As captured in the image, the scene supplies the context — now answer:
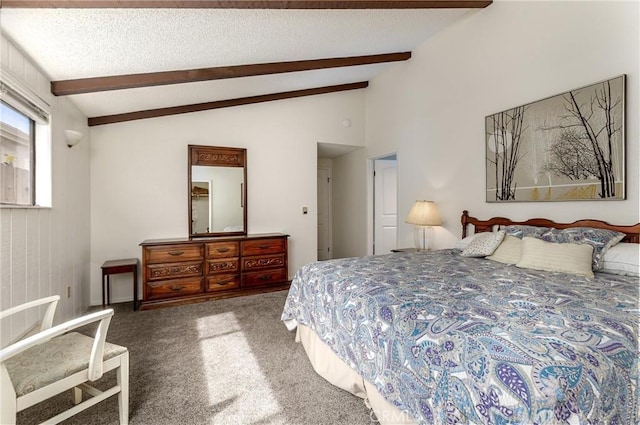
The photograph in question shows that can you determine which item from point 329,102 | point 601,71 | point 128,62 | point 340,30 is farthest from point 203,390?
point 329,102

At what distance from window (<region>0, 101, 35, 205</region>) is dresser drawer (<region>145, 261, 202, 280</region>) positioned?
1377mm

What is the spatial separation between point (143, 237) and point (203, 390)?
264cm

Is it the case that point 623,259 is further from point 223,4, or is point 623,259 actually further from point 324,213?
point 324,213

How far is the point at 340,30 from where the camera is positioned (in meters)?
2.80

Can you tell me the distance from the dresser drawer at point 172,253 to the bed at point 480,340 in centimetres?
203

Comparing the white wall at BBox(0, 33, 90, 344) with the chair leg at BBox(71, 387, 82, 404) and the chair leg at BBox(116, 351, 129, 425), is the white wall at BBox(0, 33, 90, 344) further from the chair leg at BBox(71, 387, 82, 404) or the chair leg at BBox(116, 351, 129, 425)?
the chair leg at BBox(116, 351, 129, 425)

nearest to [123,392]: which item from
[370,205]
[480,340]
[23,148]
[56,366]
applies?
[56,366]

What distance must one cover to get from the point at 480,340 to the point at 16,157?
3.11 m

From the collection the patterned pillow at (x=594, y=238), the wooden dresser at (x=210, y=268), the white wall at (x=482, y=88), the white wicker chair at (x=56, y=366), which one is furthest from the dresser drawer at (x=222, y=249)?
the patterned pillow at (x=594, y=238)

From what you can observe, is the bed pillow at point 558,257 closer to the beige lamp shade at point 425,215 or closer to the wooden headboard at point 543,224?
the wooden headboard at point 543,224

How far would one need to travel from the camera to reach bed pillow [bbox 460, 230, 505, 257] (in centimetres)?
255

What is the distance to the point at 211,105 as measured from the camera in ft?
13.4

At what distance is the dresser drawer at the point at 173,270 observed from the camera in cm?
350

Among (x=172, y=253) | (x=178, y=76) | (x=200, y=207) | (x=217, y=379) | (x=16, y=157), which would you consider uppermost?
(x=178, y=76)
